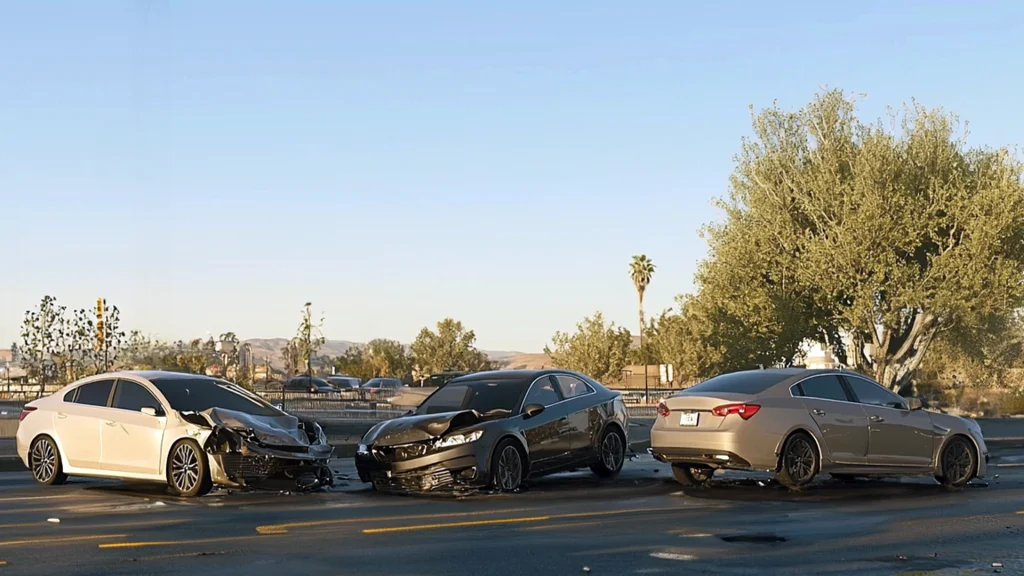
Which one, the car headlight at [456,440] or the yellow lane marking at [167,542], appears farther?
the car headlight at [456,440]

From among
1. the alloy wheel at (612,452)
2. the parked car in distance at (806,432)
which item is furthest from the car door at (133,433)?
the parked car in distance at (806,432)

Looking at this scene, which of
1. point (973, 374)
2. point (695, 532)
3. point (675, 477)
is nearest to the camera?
point (695, 532)

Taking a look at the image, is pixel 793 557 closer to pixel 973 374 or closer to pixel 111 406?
pixel 111 406

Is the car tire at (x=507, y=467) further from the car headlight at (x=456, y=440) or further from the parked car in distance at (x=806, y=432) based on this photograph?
the parked car in distance at (x=806, y=432)

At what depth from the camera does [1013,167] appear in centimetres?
4309

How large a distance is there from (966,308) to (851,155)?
6.76 m

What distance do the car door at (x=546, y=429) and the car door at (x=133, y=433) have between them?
4312mm

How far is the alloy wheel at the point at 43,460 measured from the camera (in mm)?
15461

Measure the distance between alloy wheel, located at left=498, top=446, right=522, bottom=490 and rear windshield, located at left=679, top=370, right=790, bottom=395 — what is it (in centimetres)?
220

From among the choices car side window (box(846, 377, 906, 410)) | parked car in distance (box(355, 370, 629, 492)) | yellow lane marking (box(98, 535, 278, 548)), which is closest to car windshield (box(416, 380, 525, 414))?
parked car in distance (box(355, 370, 629, 492))

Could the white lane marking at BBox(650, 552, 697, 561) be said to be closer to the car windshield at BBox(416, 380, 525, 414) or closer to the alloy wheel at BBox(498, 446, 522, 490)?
the alloy wheel at BBox(498, 446, 522, 490)

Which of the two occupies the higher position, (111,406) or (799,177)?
(799,177)

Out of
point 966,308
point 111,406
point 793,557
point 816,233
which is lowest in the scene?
point 793,557

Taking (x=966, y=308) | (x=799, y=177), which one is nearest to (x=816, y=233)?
(x=799, y=177)
